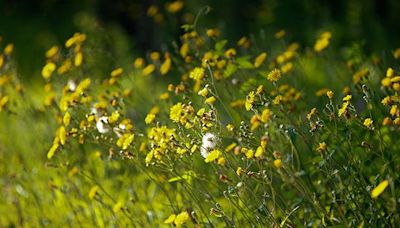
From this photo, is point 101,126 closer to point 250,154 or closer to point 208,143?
point 208,143

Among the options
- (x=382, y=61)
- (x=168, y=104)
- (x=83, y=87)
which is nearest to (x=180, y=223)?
(x=83, y=87)

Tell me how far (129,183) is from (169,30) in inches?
194

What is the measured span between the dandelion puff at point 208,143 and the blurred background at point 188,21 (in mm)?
2165

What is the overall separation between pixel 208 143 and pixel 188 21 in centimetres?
405

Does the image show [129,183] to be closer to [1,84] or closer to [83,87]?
[83,87]

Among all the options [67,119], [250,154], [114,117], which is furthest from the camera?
[67,119]

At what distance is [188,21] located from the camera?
275 inches

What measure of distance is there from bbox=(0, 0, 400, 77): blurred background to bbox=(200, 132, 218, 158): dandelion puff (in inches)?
85.2

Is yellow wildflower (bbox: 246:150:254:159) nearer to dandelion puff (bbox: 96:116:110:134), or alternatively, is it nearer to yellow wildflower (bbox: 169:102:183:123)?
yellow wildflower (bbox: 169:102:183:123)

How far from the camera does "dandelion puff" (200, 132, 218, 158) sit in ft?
9.77

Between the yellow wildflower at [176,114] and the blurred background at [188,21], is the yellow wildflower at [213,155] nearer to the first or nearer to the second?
the yellow wildflower at [176,114]

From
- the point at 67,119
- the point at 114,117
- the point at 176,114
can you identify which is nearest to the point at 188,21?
the point at 67,119

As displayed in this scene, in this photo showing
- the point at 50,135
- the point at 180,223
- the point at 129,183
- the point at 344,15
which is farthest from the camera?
the point at 344,15

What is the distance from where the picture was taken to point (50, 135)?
496 centimetres
